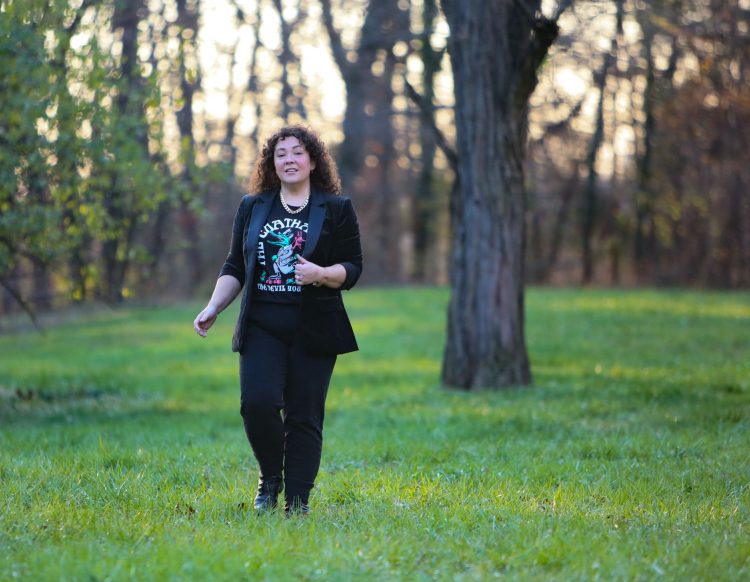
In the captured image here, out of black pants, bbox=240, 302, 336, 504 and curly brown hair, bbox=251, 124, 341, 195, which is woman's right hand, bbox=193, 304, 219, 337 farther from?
curly brown hair, bbox=251, 124, 341, 195

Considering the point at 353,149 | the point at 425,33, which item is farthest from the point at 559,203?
the point at 425,33

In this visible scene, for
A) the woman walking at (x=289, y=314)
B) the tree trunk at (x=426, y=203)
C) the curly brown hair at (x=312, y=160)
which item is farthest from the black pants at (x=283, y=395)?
the tree trunk at (x=426, y=203)

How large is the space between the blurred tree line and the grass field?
89.2 inches

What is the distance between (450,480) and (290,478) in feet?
4.72

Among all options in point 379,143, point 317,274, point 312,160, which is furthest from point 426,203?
point 317,274

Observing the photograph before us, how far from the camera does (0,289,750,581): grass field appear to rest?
4469 millimetres

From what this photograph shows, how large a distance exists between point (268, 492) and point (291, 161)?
→ 1899mm

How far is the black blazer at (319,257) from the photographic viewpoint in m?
5.28

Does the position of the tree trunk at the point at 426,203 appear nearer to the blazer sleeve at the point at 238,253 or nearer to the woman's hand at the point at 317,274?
the blazer sleeve at the point at 238,253

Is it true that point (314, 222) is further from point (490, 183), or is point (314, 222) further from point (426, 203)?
point (426, 203)

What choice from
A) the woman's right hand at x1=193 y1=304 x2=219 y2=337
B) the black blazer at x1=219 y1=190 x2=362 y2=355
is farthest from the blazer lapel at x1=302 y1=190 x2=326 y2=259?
the woman's right hand at x1=193 y1=304 x2=219 y2=337

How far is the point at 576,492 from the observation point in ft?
19.5

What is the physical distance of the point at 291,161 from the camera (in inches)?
214

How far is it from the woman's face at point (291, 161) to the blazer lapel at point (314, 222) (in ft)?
Answer: 0.49
